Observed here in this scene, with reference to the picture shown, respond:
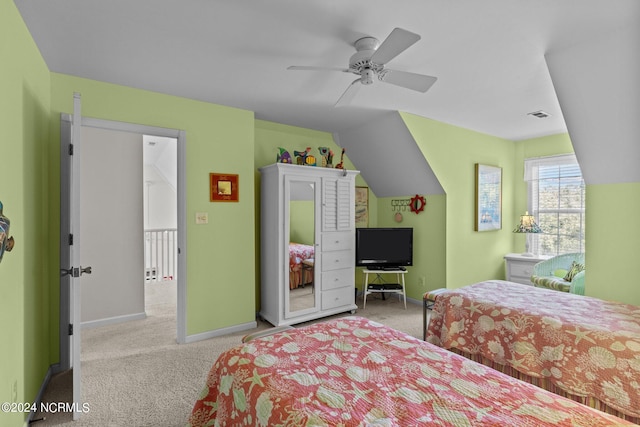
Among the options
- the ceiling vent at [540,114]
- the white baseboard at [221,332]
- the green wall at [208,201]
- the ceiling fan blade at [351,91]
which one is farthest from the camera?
the ceiling vent at [540,114]

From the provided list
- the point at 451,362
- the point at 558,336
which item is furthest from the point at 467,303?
the point at 451,362

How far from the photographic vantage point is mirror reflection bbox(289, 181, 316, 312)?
3.60 m

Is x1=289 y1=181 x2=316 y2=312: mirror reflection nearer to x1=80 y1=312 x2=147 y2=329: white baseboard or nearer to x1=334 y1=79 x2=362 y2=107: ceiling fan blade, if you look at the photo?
x1=334 y1=79 x2=362 y2=107: ceiling fan blade

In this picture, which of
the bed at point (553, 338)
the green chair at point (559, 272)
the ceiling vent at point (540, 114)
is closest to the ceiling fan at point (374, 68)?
the bed at point (553, 338)

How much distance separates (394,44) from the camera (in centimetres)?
175

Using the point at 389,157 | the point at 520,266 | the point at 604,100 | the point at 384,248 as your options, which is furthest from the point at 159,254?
the point at 604,100

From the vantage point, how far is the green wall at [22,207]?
5.12 ft

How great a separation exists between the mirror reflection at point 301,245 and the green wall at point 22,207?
213cm

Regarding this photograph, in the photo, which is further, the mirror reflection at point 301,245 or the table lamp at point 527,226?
the table lamp at point 527,226

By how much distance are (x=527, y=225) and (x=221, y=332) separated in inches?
173

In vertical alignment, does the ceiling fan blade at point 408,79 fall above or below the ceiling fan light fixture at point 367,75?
below

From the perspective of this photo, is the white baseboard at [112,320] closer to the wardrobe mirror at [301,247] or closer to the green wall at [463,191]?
the wardrobe mirror at [301,247]

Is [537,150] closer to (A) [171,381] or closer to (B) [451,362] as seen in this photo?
(B) [451,362]

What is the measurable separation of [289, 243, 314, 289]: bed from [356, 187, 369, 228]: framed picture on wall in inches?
56.8
